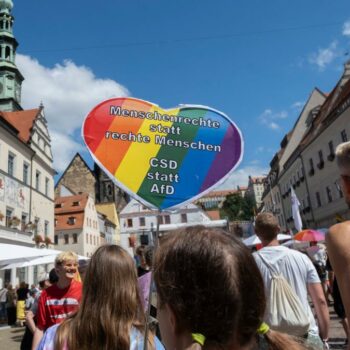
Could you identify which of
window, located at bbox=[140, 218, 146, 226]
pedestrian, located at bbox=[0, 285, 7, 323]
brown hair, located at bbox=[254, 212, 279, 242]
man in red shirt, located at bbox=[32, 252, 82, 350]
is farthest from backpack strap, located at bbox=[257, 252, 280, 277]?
window, located at bbox=[140, 218, 146, 226]

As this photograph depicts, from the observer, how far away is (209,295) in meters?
1.17

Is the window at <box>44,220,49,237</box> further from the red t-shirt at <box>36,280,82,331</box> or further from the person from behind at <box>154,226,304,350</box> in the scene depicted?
the person from behind at <box>154,226,304,350</box>

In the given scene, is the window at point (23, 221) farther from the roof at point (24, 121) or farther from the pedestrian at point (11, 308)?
the pedestrian at point (11, 308)

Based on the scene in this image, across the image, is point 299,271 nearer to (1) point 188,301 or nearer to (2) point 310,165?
(1) point 188,301

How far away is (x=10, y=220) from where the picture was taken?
24.3 metres

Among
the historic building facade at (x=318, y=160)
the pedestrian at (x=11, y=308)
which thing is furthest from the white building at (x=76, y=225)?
the pedestrian at (x=11, y=308)

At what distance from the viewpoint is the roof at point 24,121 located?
30953 millimetres

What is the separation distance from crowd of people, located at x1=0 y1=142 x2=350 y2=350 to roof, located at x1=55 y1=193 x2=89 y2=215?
161ft

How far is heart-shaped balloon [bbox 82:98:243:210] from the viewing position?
107 inches

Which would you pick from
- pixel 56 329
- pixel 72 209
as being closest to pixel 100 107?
pixel 56 329

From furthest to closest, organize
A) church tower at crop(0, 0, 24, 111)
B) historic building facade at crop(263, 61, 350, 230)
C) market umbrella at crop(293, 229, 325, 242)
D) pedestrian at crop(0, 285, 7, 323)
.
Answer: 1. church tower at crop(0, 0, 24, 111)
2. historic building facade at crop(263, 61, 350, 230)
3. pedestrian at crop(0, 285, 7, 323)
4. market umbrella at crop(293, 229, 325, 242)

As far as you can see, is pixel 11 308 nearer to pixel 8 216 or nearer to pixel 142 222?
pixel 8 216

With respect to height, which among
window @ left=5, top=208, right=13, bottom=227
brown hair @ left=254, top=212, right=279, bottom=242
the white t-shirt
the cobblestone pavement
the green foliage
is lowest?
the cobblestone pavement

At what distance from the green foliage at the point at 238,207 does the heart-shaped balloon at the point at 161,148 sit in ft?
344
